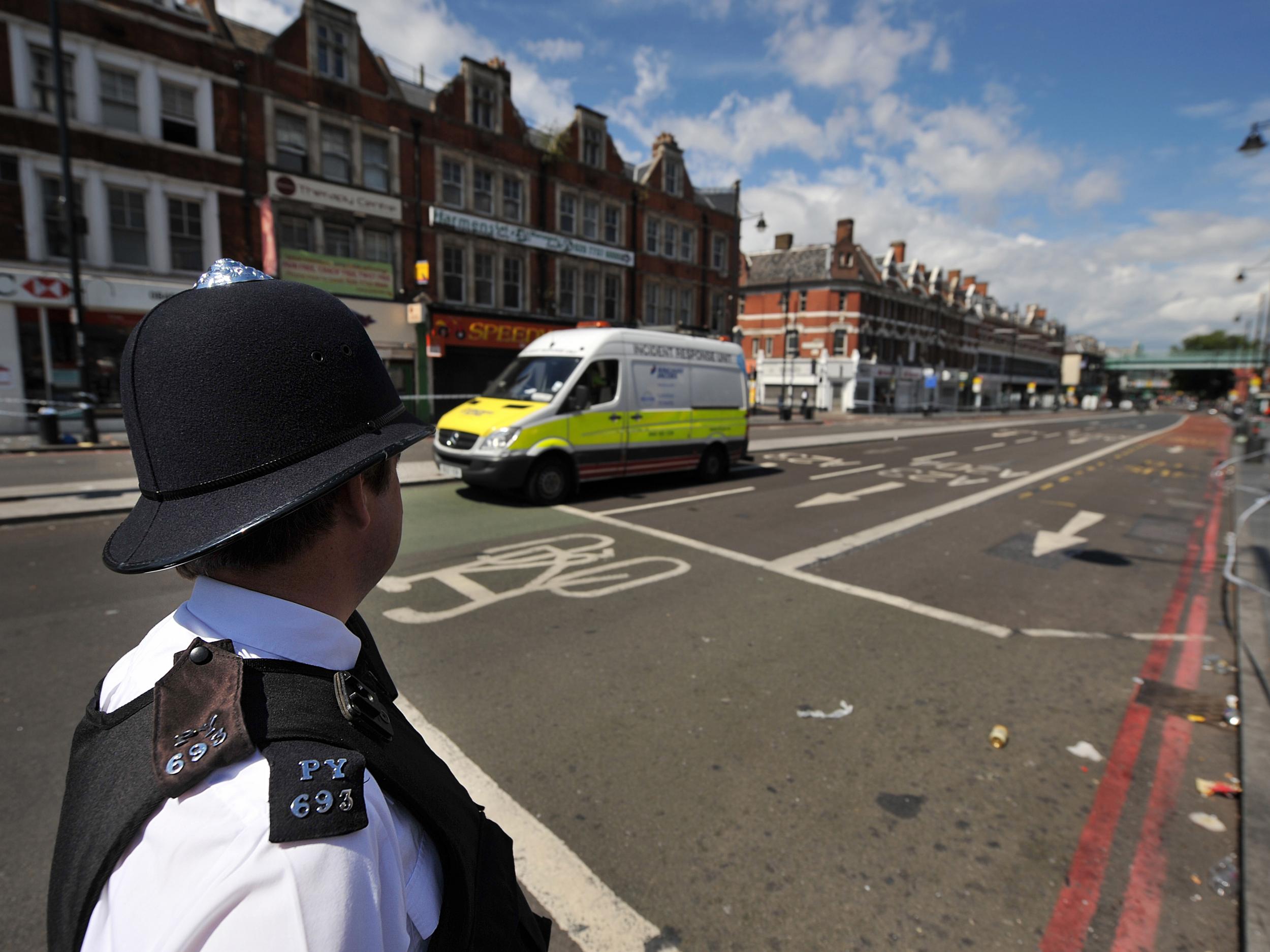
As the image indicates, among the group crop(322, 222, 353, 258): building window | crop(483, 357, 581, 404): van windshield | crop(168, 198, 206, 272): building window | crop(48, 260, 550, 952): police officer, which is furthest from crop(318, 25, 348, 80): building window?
crop(48, 260, 550, 952): police officer

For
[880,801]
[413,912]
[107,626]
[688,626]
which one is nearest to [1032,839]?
[880,801]

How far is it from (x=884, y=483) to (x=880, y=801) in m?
10.7

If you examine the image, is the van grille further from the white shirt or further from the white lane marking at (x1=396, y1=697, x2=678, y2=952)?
the white shirt

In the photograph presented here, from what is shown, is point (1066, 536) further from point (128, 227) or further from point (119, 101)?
point (119, 101)

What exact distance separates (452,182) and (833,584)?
22481 millimetres

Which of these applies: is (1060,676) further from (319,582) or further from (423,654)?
(319,582)

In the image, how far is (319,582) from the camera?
1039 mm

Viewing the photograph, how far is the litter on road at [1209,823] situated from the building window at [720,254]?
33721 millimetres

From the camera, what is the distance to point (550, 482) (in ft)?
31.8

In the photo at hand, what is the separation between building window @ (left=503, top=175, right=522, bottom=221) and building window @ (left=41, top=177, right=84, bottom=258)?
41.9 feet

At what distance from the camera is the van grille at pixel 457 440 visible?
9.54 m

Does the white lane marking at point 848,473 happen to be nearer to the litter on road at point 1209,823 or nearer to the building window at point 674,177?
the litter on road at point 1209,823

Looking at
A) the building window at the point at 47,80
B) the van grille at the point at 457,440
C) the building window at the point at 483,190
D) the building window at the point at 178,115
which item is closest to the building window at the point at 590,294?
the building window at the point at 483,190

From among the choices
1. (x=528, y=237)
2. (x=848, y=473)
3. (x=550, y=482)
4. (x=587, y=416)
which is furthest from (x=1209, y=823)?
(x=528, y=237)
